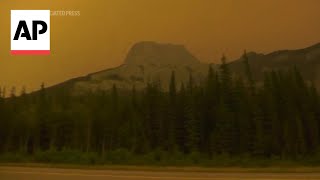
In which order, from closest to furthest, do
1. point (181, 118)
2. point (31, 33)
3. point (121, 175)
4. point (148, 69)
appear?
point (121, 175)
point (181, 118)
point (148, 69)
point (31, 33)

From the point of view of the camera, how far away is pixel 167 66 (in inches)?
136

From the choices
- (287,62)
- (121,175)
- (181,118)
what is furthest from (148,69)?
(287,62)

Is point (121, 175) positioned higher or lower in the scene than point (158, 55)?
lower

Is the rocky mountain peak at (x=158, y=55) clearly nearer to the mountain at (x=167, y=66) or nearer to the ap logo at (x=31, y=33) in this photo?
the mountain at (x=167, y=66)

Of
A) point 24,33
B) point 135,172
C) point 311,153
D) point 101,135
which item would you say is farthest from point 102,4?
point 311,153

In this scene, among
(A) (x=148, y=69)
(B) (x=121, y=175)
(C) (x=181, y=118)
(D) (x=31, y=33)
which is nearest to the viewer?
(B) (x=121, y=175)

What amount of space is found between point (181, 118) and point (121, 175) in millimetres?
688

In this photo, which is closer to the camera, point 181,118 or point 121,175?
point 121,175

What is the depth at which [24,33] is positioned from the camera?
381 cm

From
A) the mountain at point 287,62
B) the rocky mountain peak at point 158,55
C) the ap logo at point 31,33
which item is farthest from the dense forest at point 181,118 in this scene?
the ap logo at point 31,33

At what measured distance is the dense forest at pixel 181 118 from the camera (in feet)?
10.4

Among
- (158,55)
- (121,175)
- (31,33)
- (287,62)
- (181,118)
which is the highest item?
(31,33)

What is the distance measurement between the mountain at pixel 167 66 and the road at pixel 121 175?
0.72 meters

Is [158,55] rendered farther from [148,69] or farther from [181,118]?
[181,118]
